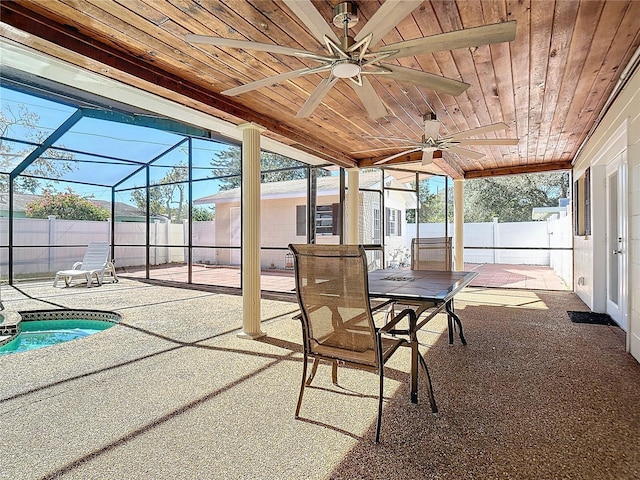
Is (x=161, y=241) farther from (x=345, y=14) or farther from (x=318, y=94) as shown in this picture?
(x=345, y=14)

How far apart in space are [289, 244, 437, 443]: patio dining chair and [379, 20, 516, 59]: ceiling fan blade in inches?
44.0

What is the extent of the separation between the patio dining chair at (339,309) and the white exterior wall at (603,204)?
2.37 m

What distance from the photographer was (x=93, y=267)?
7.83m

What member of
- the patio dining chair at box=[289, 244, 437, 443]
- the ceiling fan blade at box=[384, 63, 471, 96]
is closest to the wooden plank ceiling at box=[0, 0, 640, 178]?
the ceiling fan blade at box=[384, 63, 471, 96]

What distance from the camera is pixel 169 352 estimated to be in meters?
3.41

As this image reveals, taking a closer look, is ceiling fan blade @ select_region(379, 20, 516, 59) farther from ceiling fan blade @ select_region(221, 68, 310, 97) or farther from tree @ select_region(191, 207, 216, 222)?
tree @ select_region(191, 207, 216, 222)

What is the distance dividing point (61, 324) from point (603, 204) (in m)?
7.58

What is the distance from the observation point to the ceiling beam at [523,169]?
23.0ft

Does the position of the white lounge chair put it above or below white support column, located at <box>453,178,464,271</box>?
below

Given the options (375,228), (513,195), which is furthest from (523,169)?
(513,195)

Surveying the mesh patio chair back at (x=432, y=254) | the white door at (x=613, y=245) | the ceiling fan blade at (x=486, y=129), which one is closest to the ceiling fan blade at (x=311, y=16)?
the ceiling fan blade at (x=486, y=129)

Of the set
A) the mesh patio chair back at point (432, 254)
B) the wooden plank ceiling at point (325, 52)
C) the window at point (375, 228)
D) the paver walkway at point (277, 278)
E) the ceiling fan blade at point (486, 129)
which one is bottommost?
the paver walkway at point (277, 278)

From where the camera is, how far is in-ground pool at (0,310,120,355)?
471cm

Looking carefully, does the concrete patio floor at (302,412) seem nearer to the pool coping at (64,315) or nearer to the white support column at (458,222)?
the pool coping at (64,315)
